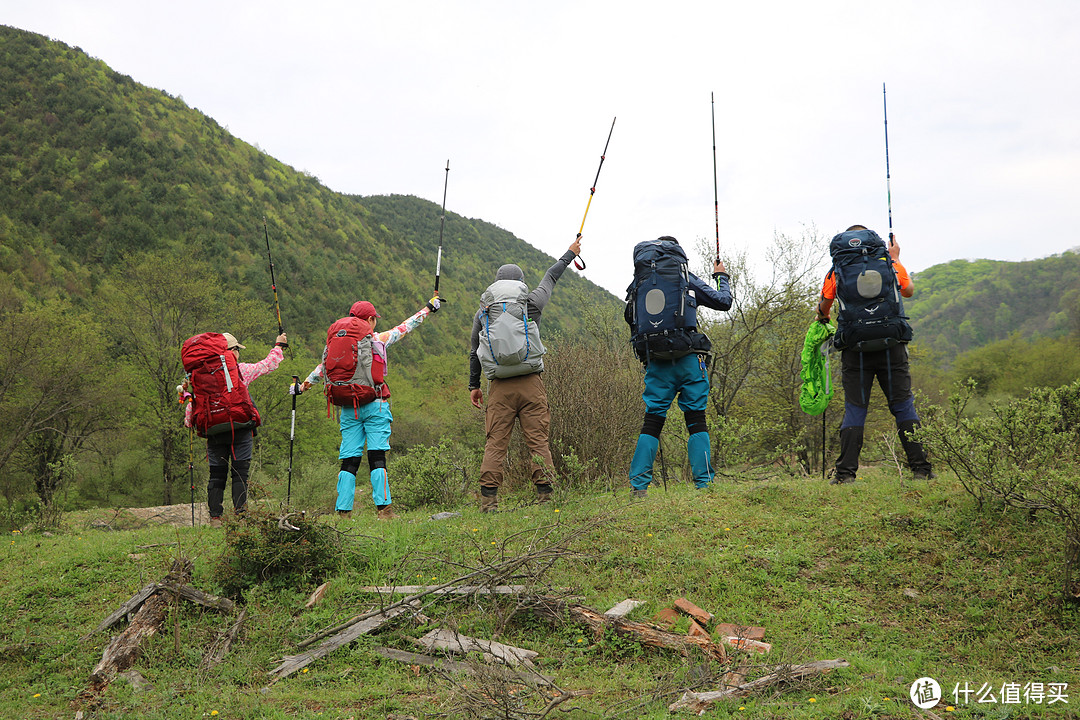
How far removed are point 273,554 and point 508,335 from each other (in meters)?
2.60

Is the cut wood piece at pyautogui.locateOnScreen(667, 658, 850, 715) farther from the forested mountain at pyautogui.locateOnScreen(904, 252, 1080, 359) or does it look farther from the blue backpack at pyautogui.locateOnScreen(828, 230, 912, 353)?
the forested mountain at pyautogui.locateOnScreen(904, 252, 1080, 359)

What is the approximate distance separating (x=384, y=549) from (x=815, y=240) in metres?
15.7

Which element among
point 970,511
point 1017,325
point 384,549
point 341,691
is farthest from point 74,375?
point 1017,325

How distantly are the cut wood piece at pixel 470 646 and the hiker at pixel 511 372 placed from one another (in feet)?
7.17

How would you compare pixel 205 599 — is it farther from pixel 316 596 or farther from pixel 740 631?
pixel 740 631

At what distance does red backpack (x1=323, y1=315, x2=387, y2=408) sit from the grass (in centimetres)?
138

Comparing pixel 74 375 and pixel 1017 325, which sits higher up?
pixel 1017 325

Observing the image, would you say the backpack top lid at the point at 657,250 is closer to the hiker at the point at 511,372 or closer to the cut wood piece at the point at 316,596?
the hiker at the point at 511,372

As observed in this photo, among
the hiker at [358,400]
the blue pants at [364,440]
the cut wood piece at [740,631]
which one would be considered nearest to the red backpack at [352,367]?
the hiker at [358,400]

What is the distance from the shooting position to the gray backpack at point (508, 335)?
241 inches

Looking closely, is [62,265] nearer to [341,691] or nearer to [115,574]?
[115,574]

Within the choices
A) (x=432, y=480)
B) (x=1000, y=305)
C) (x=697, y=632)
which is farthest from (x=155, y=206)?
(x=1000, y=305)

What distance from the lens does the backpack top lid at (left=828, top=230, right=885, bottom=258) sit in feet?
18.3

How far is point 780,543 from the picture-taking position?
4.74m
